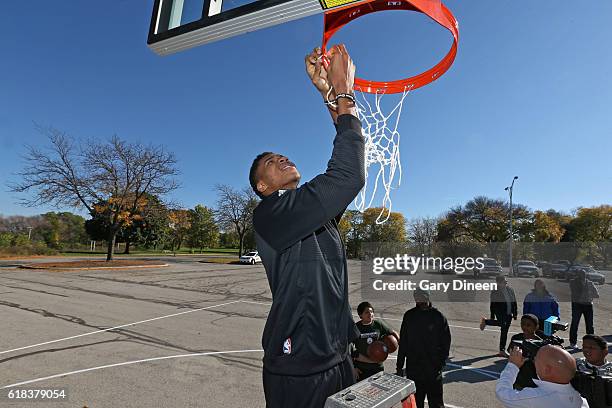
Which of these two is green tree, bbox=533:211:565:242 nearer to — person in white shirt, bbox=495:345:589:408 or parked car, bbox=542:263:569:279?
parked car, bbox=542:263:569:279

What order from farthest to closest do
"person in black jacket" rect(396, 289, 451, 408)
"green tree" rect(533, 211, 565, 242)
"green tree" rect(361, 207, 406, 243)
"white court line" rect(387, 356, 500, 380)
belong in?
"green tree" rect(361, 207, 406, 243) < "green tree" rect(533, 211, 565, 242) < "white court line" rect(387, 356, 500, 380) < "person in black jacket" rect(396, 289, 451, 408)

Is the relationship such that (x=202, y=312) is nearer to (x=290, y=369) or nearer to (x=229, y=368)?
(x=229, y=368)

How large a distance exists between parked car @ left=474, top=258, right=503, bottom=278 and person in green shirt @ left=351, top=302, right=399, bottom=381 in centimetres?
2458

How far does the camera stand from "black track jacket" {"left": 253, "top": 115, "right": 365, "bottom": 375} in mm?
1439

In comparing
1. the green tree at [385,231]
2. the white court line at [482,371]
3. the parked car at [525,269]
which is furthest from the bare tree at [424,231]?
the white court line at [482,371]

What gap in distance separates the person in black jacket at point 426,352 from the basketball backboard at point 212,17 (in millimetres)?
3938

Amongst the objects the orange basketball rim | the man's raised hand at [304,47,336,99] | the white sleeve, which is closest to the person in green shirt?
the white sleeve

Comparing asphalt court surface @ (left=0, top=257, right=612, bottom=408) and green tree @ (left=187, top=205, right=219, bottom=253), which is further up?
green tree @ (left=187, top=205, right=219, bottom=253)

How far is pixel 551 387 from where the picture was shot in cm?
254

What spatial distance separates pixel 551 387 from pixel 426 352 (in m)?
1.85

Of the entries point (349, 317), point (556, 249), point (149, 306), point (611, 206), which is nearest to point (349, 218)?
point (556, 249)

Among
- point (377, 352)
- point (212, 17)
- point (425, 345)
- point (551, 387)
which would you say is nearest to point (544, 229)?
point (425, 345)

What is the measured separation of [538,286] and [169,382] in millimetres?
7762

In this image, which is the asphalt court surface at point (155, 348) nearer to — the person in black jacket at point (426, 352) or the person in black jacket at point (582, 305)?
the person in black jacket at point (426, 352)
